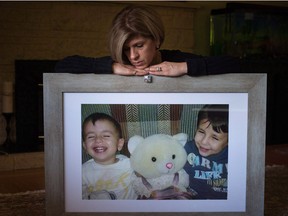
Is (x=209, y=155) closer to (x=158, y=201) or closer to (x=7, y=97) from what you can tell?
(x=158, y=201)

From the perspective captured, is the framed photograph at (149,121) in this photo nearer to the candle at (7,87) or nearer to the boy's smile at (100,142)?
the boy's smile at (100,142)

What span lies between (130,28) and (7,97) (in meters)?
2.00

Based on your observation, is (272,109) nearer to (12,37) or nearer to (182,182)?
(12,37)

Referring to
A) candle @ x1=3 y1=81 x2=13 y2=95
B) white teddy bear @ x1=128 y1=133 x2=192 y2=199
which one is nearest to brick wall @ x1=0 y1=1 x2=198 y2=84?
candle @ x1=3 y1=81 x2=13 y2=95

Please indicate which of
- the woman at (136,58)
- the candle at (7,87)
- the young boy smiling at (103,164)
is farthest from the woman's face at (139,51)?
the candle at (7,87)

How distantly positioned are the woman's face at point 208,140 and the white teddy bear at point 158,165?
26 mm

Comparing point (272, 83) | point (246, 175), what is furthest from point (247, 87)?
point (272, 83)

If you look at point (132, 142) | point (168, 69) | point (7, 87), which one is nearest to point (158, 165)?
point (132, 142)

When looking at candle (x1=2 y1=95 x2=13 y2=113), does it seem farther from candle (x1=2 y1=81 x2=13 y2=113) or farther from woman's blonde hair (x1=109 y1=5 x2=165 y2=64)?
woman's blonde hair (x1=109 y1=5 x2=165 y2=64)

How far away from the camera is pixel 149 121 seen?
77 centimetres

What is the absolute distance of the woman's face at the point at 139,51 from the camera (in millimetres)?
767

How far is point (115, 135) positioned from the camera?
770 millimetres

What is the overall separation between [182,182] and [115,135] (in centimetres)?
14

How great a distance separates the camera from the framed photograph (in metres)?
0.76
